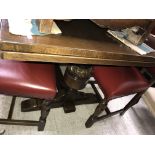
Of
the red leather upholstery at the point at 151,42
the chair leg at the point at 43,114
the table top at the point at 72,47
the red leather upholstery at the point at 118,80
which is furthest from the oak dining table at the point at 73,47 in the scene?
the chair leg at the point at 43,114

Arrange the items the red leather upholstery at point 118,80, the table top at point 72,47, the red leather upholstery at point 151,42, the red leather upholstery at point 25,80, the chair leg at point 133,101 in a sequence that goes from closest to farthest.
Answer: the table top at point 72,47 → the red leather upholstery at point 25,80 → the red leather upholstery at point 151,42 → the red leather upholstery at point 118,80 → the chair leg at point 133,101

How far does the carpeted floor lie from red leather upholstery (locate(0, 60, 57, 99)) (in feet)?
1.59

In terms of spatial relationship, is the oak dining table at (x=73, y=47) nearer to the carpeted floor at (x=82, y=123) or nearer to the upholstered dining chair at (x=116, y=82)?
the upholstered dining chair at (x=116, y=82)

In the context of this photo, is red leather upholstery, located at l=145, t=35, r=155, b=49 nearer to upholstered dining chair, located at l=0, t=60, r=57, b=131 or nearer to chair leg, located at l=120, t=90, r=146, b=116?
chair leg, located at l=120, t=90, r=146, b=116

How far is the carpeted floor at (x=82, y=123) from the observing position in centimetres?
161

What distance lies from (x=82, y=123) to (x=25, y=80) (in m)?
0.80

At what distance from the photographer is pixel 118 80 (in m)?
1.47

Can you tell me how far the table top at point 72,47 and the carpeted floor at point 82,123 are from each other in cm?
82

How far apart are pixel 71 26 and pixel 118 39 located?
0.30 meters

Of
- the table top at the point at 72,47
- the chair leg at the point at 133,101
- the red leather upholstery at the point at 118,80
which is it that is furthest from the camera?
the chair leg at the point at 133,101

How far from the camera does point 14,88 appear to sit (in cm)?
115
